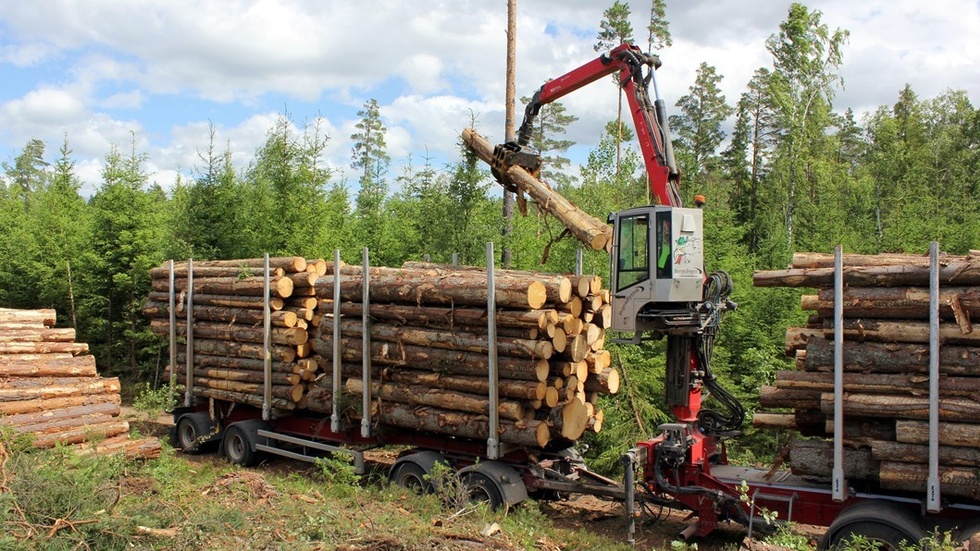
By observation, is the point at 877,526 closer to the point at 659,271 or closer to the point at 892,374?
the point at 892,374

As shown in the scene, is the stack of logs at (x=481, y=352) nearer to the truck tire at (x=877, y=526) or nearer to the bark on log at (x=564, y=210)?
the bark on log at (x=564, y=210)

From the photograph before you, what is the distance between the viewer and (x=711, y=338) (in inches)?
355

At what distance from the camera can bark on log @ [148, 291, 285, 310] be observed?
40.1 ft

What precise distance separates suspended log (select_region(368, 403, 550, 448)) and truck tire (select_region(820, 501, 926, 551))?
3.28 metres

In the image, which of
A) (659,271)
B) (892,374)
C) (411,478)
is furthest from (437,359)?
(892,374)

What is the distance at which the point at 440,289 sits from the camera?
969 cm

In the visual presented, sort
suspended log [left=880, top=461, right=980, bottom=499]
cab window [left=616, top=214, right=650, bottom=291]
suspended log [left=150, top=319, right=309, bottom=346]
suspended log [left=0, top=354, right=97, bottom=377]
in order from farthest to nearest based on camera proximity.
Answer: suspended log [left=150, top=319, right=309, bottom=346] → suspended log [left=0, top=354, right=97, bottom=377] → cab window [left=616, top=214, right=650, bottom=291] → suspended log [left=880, top=461, right=980, bottom=499]

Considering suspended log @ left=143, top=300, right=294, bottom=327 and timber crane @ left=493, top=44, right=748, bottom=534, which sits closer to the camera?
timber crane @ left=493, top=44, right=748, bottom=534

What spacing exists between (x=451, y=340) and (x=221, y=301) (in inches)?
215

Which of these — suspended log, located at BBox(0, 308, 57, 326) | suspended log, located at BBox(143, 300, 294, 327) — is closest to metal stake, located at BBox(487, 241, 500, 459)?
suspended log, located at BBox(143, 300, 294, 327)

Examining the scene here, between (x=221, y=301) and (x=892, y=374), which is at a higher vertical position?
(x=221, y=301)

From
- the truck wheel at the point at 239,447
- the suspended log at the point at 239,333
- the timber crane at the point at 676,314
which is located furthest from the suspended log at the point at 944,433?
the truck wheel at the point at 239,447

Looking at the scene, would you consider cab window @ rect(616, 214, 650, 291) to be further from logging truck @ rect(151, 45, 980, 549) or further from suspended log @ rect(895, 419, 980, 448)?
suspended log @ rect(895, 419, 980, 448)

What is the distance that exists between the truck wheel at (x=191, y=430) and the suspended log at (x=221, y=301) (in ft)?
6.41
